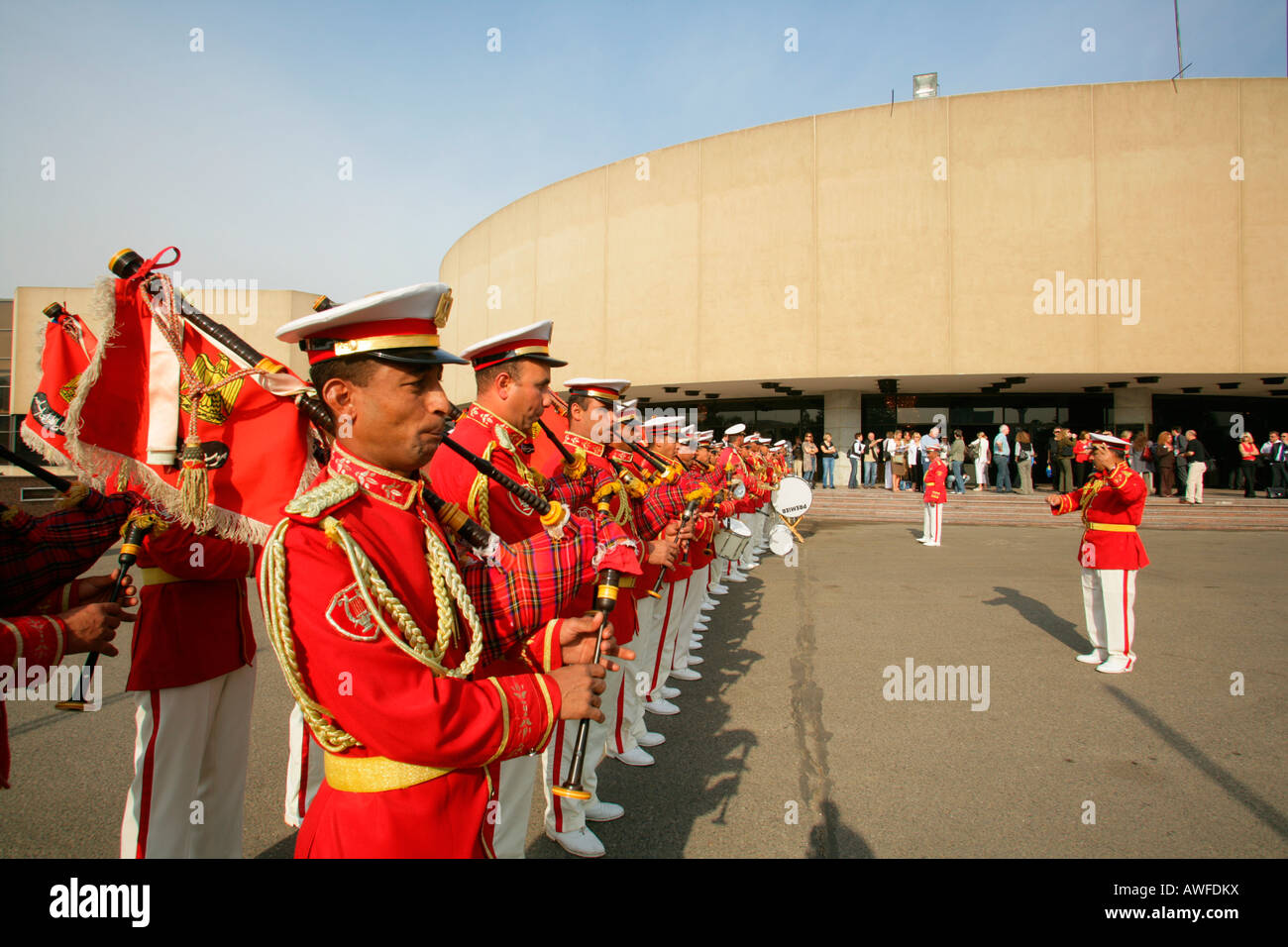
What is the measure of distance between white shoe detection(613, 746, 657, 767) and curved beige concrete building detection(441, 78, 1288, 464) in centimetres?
2364

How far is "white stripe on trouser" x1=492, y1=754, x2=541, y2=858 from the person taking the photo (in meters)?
2.97

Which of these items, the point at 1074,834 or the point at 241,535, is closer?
the point at 241,535

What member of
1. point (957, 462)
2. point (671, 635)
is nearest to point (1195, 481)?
point (957, 462)

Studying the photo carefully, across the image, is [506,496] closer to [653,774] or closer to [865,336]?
[653,774]

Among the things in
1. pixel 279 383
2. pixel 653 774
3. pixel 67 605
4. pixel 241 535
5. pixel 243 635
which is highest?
pixel 279 383

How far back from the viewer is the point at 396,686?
56.4 inches

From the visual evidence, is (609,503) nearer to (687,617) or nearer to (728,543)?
(687,617)

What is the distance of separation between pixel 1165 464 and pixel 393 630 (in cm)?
2746

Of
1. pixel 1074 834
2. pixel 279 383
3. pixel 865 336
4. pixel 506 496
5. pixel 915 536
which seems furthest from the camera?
pixel 865 336

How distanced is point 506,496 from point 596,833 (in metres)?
2.15

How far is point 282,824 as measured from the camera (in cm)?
384
